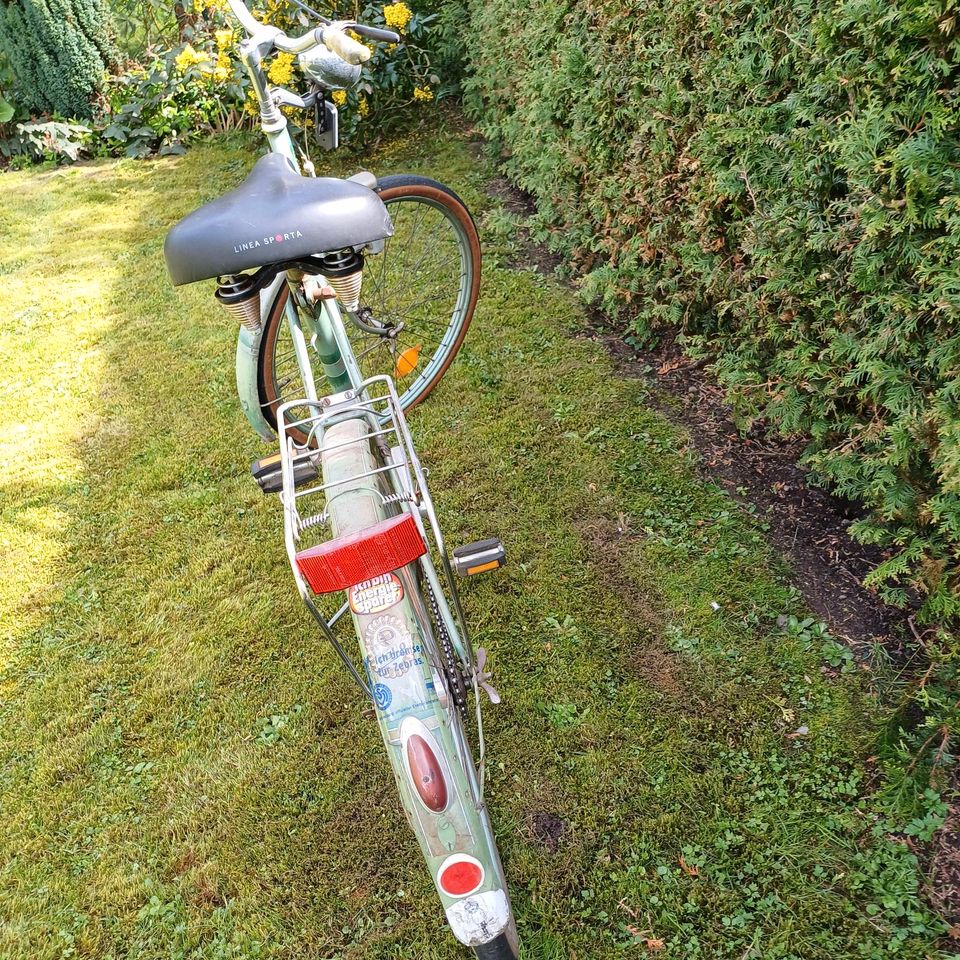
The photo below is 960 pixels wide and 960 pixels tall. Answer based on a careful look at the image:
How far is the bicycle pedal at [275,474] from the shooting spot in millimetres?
1934

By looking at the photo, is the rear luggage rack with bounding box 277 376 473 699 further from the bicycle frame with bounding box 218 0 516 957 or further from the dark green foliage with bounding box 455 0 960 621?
the dark green foliage with bounding box 455 0 960 621

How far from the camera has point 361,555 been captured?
1330 millimetres

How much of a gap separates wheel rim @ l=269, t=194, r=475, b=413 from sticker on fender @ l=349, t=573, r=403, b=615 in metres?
1.35

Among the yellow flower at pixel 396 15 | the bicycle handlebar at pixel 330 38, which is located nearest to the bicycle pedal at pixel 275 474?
the bicycle handlebar at pixel 330 38

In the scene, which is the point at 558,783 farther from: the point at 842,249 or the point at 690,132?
the point at 690,132

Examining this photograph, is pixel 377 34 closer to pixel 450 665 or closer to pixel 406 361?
pixel 406 361

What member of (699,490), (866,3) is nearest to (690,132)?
(866,3)

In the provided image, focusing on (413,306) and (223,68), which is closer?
(413,306)

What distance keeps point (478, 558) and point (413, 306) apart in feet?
6.18

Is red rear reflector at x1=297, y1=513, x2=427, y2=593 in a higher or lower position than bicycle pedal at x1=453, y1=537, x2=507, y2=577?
higher

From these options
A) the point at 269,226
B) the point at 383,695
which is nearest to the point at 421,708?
the point at 383,695

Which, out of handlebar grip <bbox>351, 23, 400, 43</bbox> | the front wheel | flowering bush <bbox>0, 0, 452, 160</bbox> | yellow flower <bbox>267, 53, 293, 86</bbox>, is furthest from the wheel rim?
flowering bush <bbox>0, 0, 452, 160</bbox>

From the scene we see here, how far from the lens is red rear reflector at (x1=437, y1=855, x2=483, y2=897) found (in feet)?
4.57

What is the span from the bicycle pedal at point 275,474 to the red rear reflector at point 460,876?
36.3 inches
